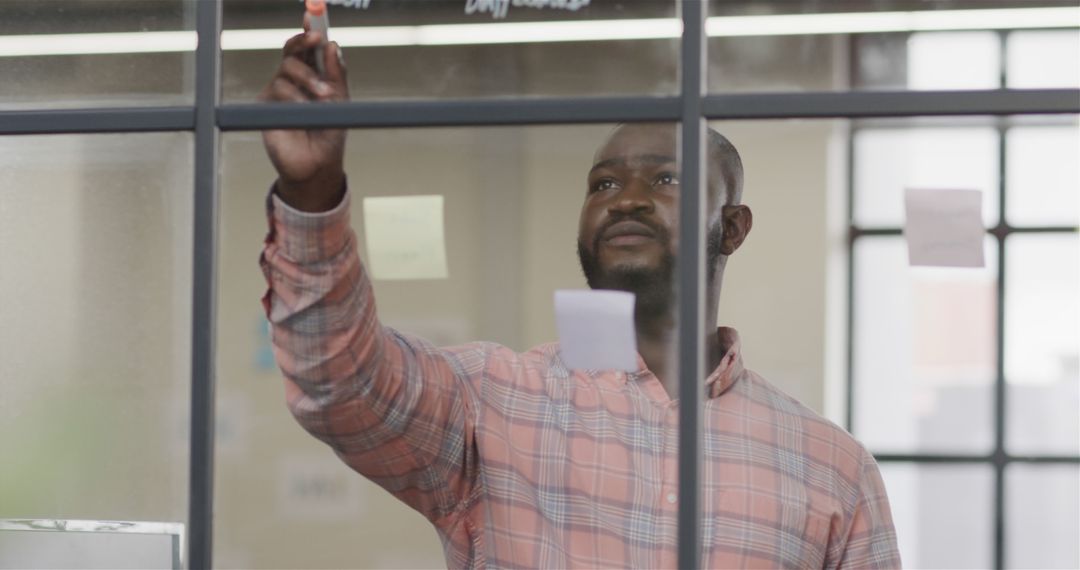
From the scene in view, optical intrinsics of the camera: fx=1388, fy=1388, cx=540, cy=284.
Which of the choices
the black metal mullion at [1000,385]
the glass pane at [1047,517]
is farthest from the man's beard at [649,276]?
the glass pane at [1047,517]

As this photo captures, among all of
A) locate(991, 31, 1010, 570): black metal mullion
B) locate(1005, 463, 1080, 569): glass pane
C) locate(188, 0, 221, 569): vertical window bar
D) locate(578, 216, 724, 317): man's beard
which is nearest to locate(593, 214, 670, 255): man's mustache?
locate(578, 216, 724, 317): man's beard

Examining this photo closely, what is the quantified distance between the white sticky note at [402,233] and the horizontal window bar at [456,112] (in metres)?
0.30

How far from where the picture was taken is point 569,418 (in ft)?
6.21

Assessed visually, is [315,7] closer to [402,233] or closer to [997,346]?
[402,233]

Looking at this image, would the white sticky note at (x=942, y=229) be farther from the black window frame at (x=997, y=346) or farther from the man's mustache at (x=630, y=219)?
the black window frame at (x=997, y=346)

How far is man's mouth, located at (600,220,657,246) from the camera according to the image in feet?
6.25

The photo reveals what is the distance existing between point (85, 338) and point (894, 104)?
1134 millimetres

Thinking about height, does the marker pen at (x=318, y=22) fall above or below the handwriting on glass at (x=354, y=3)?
below

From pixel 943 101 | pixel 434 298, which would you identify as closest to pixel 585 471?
pixel 434 298

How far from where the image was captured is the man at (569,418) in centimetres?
165

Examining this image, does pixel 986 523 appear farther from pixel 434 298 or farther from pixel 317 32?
pixel 317 32

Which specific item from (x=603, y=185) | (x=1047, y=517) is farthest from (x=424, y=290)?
(x=1047, y=517)

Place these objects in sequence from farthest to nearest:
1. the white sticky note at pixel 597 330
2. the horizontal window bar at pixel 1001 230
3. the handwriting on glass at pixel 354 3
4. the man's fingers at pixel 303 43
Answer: the horizontal window bar at pixel 1001 230
the handwriting on glass at pixel 354 3
the white sticky note at pixel 597 330
the man's fingers at pixel 303 43

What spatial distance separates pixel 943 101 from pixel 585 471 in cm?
66
